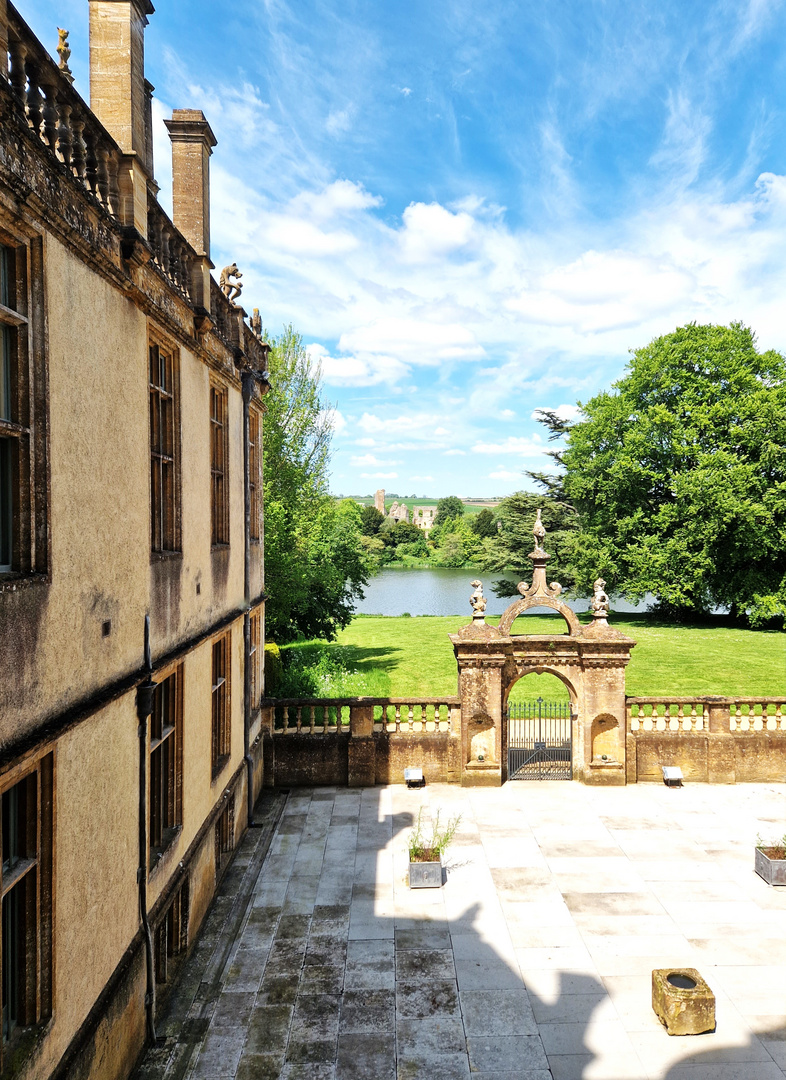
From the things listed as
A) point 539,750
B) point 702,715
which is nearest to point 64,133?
point 539,750

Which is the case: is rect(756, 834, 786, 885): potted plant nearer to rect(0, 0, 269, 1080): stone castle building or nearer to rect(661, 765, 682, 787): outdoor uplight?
rect(661, 765, 682, 787): outdoor uplight

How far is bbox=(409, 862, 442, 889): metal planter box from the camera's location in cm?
Result: 1005

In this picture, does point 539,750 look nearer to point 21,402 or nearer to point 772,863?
point 772,863

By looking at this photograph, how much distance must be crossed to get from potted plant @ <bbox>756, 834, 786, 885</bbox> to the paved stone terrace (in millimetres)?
156

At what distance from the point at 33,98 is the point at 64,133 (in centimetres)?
40

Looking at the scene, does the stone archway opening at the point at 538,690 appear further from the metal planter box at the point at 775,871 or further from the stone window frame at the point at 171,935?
the stone window frame at the point at 171,935

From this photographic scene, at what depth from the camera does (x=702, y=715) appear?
49.9 feet

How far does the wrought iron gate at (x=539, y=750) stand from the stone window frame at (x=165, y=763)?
8473 millimetres

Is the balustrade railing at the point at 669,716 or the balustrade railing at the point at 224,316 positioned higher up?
the balustrade railing at the point at 224,316

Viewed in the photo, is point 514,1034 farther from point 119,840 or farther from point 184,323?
point 184,323

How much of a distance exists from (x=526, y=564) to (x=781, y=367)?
16.6 m

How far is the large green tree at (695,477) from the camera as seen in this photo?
29.1 meters

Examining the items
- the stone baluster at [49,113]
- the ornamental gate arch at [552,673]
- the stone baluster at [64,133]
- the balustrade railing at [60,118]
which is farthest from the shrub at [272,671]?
the stone baluster at [49,113]

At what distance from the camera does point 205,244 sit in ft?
32.3
